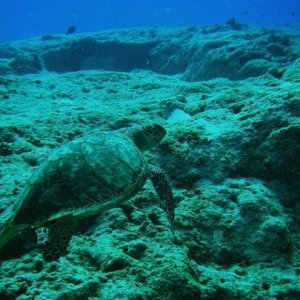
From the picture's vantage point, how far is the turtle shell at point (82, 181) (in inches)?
103

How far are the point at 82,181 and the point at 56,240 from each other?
22.4 inches

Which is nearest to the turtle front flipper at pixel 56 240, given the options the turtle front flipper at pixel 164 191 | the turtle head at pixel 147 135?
the turtle front flipper at pixel 164 191

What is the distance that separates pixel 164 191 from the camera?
3244 millimetres

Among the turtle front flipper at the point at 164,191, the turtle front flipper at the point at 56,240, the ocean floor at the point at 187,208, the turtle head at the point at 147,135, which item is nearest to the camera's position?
the ocean floor at the point at 187,208

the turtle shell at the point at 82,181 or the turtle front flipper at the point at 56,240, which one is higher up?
the turtle shell at the point at 82,181

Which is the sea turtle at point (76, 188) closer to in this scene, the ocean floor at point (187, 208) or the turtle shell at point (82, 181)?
the turtle shell at point (82, 181)

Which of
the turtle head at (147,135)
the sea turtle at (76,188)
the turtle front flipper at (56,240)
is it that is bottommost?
the turtle front flipper at (56,240)

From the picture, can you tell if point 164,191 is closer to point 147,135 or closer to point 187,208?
point 187,208

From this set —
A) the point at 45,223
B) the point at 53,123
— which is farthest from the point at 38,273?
the point at 53,123

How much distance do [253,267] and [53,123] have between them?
406 cm

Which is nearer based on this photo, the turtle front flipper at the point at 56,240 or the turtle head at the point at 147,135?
the turtle front flipper at the point at 56,240

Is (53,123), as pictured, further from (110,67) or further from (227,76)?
(110,67)

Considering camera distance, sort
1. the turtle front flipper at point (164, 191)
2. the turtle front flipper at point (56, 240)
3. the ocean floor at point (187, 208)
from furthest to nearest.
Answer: the turtle front flipper at point (164, 191) → the turtle front flipper at point (56, 240) → the ocean floor at point (187, 208)

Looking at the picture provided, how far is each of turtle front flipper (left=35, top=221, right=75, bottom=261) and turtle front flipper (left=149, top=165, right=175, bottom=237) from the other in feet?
3.17
